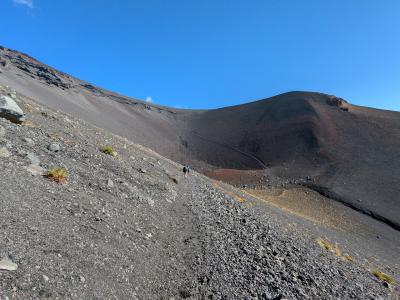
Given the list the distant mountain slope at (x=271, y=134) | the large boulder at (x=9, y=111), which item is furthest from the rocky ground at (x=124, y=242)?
the distant mountain slope at (x=271, y=134)

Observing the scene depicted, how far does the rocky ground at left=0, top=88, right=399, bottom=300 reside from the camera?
6.60 m

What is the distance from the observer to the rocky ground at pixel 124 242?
21.7 feet

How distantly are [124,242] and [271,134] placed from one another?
68.5m

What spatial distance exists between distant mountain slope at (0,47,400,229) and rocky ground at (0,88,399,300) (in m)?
29.3

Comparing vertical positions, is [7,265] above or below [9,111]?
below

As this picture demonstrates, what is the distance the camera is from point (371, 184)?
44.0m

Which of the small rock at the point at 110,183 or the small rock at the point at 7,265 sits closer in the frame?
the small rock at the point at 7,265

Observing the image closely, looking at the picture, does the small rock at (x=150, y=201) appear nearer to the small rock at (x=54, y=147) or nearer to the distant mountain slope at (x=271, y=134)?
the small rock at (x=54, y=147)

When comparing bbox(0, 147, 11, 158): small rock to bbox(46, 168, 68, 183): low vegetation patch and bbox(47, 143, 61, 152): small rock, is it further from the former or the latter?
bbox(47, 143, 61, 152): small rock

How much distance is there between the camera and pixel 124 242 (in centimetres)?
870

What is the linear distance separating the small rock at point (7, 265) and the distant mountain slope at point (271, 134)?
3763cm

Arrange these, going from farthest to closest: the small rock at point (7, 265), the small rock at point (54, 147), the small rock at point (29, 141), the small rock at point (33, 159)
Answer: the small rock at point (54, 147)
the small rock at point (29, 141)
the small rock at point (33, 159)
the small rock at point (7, 265)

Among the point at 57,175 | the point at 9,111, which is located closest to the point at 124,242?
the point at 57,175

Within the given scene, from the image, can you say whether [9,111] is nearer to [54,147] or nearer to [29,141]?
[29,141]
